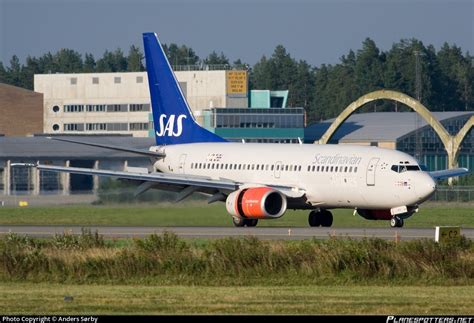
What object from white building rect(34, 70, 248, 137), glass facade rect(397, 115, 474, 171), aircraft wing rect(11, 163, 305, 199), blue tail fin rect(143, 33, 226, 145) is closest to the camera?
aircraft wing rect(11, 163, 305, 199)

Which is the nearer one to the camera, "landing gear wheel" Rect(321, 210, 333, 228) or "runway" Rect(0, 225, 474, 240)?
"runway" Rect(0, 225, 474, 240)

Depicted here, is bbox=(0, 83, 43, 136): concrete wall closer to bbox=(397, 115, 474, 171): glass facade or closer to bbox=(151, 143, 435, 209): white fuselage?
bbox=(397, 115, 474, 171): glass facade

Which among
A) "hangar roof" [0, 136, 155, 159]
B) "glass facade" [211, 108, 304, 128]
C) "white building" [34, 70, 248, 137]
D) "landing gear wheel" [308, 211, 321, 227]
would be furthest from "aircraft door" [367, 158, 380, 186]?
"white building" [34, 70, 248, 137]

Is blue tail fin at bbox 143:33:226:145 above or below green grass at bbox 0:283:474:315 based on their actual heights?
above

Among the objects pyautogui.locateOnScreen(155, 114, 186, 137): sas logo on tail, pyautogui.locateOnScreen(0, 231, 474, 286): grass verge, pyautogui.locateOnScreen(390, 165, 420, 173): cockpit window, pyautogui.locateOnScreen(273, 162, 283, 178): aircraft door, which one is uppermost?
pyautogui.locateOnScreen(155, 114, 186, 137): sas logo on tail

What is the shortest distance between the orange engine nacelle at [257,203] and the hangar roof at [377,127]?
2727 inches

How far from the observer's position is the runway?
45.2 meters

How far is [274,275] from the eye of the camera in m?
31.7

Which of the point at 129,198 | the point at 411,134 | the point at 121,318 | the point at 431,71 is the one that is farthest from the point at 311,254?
the point at 431,71

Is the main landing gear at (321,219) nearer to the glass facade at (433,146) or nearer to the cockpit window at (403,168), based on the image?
the cockpit window at (403,168)

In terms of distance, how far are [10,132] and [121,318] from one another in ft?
372

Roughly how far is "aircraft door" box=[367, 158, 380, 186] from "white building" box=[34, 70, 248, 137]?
3184 inches

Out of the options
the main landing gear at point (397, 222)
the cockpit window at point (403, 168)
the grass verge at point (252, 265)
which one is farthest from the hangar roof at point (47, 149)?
the grass verge at point (252, 265)

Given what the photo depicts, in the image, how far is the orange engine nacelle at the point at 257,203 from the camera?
51.8m
